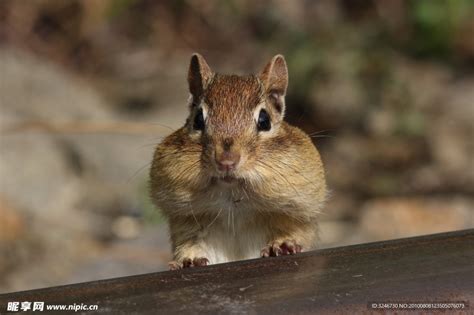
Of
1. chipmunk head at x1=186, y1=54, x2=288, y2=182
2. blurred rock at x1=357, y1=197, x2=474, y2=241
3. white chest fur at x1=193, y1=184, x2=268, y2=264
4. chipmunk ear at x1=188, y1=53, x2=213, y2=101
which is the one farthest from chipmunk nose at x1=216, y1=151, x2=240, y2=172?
blurred rock at x1=357, y1=197, x2=474, y2=241

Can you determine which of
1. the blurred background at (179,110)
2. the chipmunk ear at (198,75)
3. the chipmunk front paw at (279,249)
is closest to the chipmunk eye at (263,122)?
the chipmunk ear at (198,75)

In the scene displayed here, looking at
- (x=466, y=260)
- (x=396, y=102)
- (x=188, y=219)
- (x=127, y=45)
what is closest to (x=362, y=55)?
(x=396, y=102)

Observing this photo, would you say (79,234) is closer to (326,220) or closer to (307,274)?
(326,220)

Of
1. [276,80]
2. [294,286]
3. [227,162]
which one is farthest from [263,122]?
[294,286]

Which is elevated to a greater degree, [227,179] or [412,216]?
[412,216]

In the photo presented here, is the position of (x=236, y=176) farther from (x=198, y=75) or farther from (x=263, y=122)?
(x=198, y=75)

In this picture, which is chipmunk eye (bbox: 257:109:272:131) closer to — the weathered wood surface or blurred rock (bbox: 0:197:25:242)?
the weathered wood surface

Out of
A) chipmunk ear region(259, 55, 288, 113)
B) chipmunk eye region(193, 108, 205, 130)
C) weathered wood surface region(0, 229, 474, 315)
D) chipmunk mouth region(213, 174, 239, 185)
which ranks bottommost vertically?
weathered wood surface region(0, 229, 474, 315)
